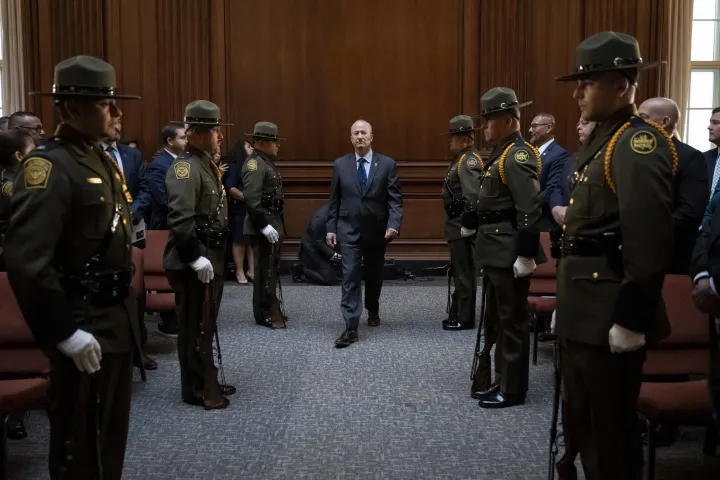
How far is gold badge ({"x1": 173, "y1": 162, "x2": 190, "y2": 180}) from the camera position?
13.2ft

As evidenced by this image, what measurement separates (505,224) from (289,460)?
5.59 feet

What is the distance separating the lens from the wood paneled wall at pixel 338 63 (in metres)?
8.62

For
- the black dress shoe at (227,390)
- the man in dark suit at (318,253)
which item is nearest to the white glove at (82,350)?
the black dress shoe at (227,390)

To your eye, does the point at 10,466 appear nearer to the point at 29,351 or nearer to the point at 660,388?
the point at 29,351

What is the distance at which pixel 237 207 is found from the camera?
27.3ft

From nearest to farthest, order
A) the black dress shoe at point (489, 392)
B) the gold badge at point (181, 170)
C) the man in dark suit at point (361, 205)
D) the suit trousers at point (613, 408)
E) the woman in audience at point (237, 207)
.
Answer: the suit trousers at point (613, 408)
the gold badge at point (181, 170)
the black dress shoe at point (489, 392)
the man in dark suit at point (361, 205)
the woman in audience at point (237, 207)

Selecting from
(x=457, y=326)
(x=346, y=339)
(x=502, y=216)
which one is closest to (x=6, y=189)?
(x=346, y=339)

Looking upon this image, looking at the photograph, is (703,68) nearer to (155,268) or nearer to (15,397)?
(155,268)

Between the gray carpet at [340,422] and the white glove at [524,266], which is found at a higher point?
the white glove at [524,266]

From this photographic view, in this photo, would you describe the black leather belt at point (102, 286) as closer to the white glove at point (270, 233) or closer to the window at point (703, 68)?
the white glove at point (270, 233)

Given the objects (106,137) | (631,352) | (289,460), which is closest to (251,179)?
(289,460)

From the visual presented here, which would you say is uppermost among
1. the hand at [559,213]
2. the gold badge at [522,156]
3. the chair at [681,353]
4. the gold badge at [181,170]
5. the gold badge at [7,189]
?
the gold badge at [522,156]

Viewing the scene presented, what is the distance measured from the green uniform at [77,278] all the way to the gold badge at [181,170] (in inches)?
59.0

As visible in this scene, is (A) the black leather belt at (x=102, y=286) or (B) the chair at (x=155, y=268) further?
(B) the chair at (x=155, y=268)
